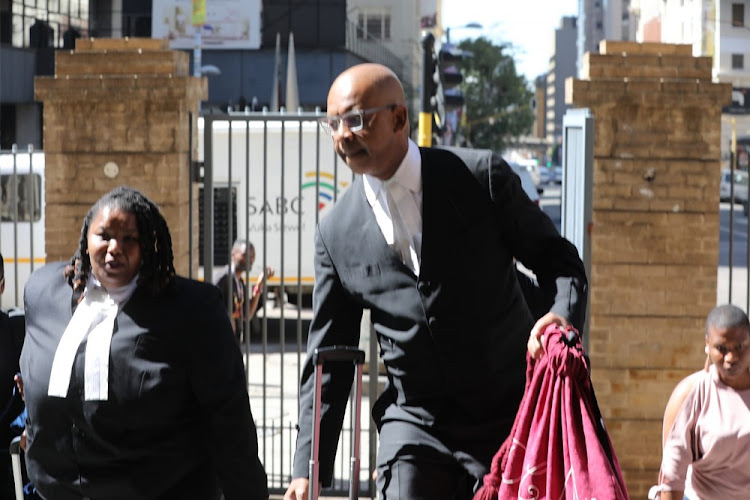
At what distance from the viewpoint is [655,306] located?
7.71m

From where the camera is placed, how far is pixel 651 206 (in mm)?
7645

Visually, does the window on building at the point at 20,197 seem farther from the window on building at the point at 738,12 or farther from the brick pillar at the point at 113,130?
the window on building at the point at 738,12

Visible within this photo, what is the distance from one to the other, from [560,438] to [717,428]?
2330 mm

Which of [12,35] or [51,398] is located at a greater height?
[12,35]

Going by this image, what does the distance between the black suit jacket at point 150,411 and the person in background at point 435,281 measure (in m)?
0.33

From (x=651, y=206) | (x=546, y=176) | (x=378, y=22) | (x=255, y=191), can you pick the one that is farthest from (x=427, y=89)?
(x=546, y=176)

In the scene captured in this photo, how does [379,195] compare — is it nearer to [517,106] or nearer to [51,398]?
[51,398]

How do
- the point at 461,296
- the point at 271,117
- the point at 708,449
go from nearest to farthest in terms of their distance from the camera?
the point at 461,296 → the point at 708,449 → the point at 271,117

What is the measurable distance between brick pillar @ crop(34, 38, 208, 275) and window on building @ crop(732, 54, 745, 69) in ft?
235

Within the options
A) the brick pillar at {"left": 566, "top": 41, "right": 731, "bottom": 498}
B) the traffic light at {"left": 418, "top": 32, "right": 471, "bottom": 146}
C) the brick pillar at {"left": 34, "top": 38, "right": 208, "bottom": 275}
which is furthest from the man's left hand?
the traffic light at {"left": 418, "top": 32, "right": 471, "bottom": 146}

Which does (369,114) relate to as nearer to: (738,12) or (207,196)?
(207,196)

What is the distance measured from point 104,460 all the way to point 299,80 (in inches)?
1446

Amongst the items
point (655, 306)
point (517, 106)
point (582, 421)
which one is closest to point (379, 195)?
point (582, 421)

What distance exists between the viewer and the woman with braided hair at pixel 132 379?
155 inches
